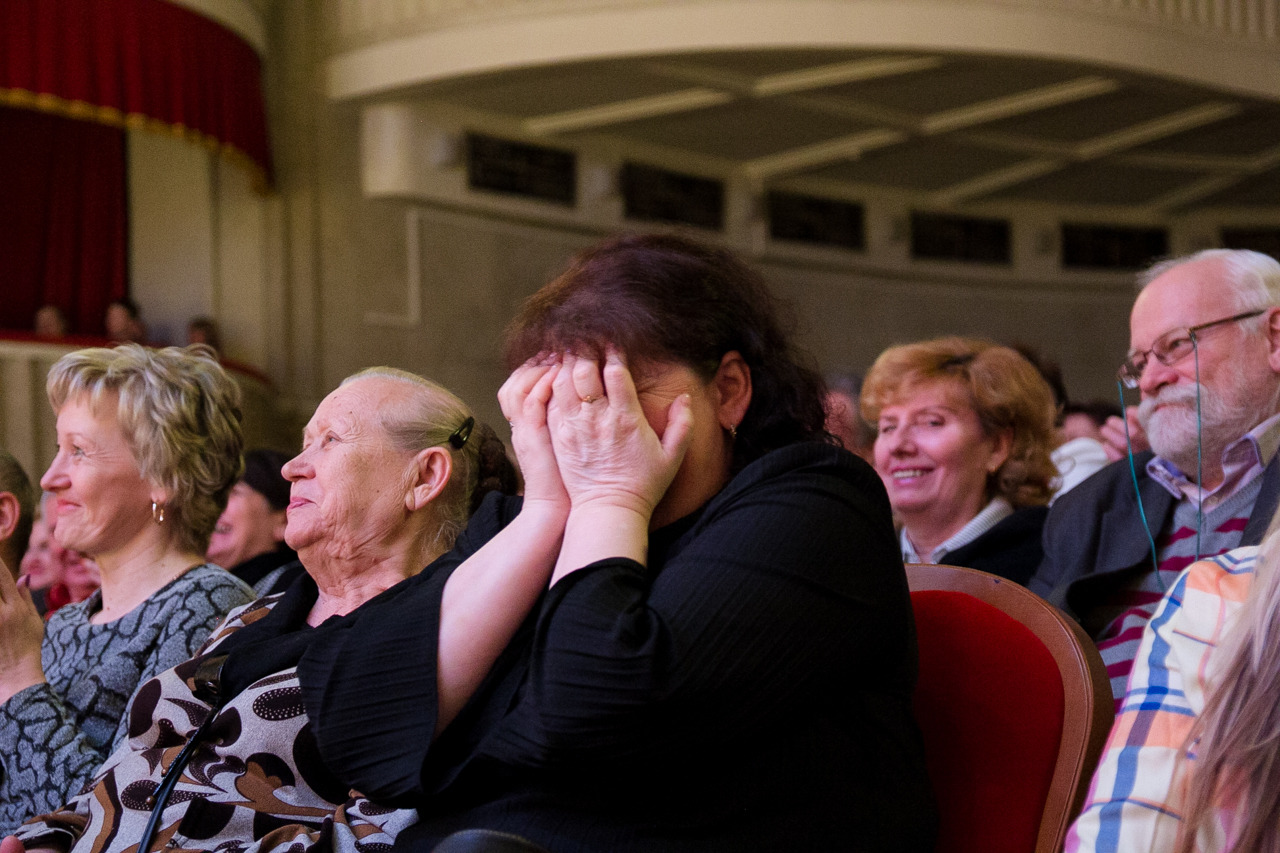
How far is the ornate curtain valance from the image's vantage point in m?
5.88

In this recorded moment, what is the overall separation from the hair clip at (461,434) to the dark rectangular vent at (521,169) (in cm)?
564

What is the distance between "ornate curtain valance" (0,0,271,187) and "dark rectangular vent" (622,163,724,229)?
7.44ft

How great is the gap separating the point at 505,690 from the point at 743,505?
30 cm

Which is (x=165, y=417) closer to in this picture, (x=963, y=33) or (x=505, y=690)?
(x=505, y=690)

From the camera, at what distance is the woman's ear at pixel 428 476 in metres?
1.93

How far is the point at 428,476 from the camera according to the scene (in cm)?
195

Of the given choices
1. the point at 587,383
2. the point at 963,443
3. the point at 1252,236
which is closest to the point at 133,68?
the point at 963,443

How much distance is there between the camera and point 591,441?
1373mm

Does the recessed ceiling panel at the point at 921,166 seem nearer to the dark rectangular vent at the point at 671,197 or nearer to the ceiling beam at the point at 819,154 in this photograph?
the ceiling beam at the point at 819,154

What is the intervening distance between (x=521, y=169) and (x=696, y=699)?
263 inches

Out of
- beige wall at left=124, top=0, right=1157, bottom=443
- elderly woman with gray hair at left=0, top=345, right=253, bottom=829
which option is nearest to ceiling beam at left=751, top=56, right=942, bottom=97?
beige wall at left=124, top=0, right=1157, bottom=443

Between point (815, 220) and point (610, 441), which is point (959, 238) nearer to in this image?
point (815, 220)

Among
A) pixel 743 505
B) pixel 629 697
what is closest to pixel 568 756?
pixel 629 697

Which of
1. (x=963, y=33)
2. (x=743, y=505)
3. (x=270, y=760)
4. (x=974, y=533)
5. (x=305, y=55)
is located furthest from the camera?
(x=305, y=55)
